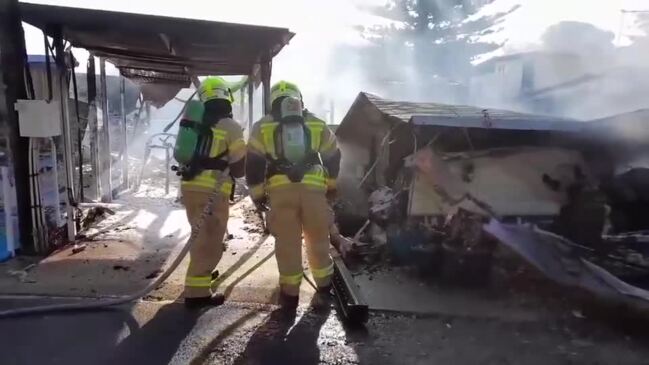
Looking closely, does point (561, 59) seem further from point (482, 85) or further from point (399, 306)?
point (399, 306)

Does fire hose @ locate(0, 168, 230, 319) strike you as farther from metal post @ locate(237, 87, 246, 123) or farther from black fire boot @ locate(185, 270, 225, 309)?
metal post @ locate(237, 87, 246, 123)

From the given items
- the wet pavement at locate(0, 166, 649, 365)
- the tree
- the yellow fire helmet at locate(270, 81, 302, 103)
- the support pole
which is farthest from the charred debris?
the tree

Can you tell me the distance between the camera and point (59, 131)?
575 cm

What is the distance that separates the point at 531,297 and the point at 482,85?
24.1 meters

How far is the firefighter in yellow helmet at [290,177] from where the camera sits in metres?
4.20

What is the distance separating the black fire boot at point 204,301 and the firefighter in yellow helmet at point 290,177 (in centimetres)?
54

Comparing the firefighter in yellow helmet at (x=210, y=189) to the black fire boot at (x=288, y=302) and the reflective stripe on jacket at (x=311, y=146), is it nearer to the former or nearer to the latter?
the reflective stripe on jacket at (x=311, y=146)

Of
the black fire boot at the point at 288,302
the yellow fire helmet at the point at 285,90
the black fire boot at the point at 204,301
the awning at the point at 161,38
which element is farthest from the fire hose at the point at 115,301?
the awning at the point at 161,38

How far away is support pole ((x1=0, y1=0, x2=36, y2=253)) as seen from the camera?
17.4 feet

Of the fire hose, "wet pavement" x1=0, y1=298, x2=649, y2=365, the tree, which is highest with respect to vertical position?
the tree

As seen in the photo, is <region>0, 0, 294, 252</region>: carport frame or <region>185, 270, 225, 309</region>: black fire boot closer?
<region>185, 270, 225, 309</region>: black fire boot

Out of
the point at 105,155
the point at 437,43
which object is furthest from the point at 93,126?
the point at 437,43

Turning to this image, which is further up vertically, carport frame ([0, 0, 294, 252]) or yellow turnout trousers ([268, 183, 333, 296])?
carport frame ([0, 0, 294, 252])

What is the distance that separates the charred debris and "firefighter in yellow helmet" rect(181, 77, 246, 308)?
5.81ft
